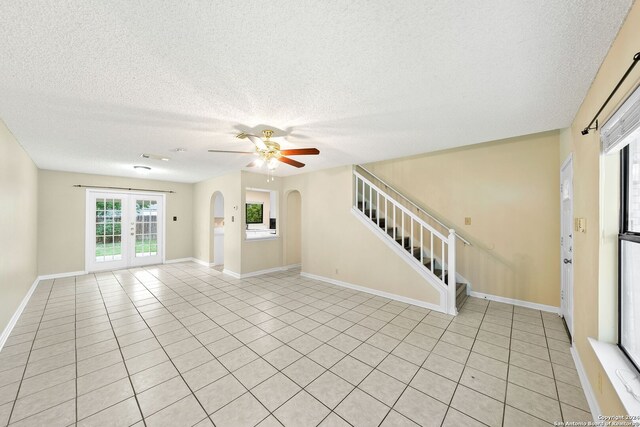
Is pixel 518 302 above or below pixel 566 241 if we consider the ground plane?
below

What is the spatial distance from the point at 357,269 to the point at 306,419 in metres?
3.12

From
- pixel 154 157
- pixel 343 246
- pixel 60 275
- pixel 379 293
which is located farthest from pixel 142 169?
pixel 379 293

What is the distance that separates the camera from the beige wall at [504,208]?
3490 mm

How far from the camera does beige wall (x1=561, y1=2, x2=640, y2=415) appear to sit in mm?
1357

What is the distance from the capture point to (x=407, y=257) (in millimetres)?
3971

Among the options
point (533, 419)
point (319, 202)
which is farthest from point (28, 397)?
point (319, 202)

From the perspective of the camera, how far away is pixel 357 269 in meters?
4.66

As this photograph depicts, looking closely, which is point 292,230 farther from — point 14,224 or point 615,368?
point 615,368

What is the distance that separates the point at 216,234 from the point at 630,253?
7395 millimetres

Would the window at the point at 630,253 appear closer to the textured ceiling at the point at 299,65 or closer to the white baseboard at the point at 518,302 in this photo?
the textured ceiling at the point at 299,65

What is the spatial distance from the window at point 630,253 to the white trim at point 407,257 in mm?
1939

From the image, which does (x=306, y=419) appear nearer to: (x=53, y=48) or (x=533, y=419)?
(x=533, y=419)

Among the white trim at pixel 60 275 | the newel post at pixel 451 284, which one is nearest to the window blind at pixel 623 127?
the newel post at pixel 451 284

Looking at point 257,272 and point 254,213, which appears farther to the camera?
point 254,213
